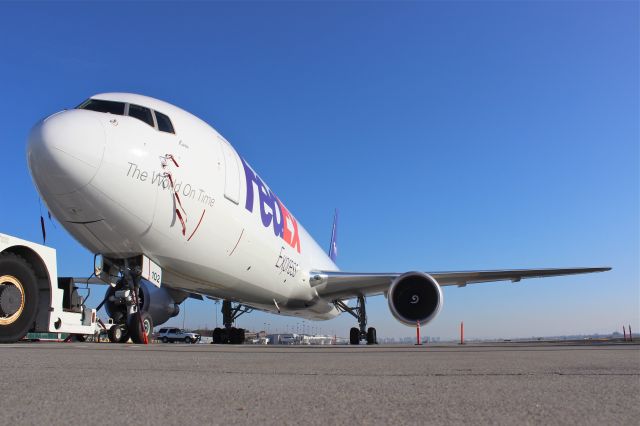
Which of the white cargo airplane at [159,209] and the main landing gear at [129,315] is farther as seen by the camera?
the main landing gear at [129,315]

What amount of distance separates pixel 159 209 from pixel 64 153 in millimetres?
1577

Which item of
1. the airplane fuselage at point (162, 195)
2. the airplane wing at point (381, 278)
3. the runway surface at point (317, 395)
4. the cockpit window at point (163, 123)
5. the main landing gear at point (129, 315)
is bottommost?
the runway surface at point (317, 395)

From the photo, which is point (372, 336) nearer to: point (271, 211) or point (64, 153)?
point (271, 211)

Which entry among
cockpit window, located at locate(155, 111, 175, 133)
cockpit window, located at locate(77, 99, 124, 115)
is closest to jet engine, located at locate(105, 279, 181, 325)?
cockpit window, located at locate(155, 111, 175, 133)

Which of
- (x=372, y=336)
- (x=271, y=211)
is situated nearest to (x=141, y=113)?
(x=271, y=211)

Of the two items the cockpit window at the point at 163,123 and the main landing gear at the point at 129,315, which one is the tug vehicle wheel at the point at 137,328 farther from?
the cockpit window at the point at 163,123

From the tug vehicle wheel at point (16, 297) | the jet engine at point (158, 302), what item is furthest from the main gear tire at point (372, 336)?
the tug vehicle wheel at point (16, 297)

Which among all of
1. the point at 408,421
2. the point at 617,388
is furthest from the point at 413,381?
the point at 408,421

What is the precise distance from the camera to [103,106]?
7.60 meters

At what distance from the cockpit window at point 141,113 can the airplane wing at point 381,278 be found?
7108 millimetres

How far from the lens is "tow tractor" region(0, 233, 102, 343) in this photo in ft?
21.9

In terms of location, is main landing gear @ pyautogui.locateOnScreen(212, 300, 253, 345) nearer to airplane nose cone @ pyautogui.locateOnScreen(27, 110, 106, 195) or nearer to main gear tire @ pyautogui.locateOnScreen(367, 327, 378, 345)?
main gear tire @ pyautogui.locateOnScreen(367, 327, 378, 345)

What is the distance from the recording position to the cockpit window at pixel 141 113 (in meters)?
7.70

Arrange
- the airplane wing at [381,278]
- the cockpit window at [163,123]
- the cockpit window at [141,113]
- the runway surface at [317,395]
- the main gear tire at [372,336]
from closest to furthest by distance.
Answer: the runway surface at [317,395], the cockpit window at [141,113], the cockpit window at [163,123], the airplane wing at [381,278], the main gear tire at [372,336]
